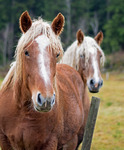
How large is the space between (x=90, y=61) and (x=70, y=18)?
3537 cm

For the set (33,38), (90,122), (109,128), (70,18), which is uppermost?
(70,18)

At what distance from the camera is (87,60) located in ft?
17.0

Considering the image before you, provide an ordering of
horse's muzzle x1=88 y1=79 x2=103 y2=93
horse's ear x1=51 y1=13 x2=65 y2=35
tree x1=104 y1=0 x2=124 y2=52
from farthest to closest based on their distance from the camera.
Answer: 1. tree x1=104 y1=0 x2=124 y2=52
2. horse's muzzle x1=88 y1=79 x2=103 y2=93
3. horse's ear x1=51 y1=13 x2=65 y2=35

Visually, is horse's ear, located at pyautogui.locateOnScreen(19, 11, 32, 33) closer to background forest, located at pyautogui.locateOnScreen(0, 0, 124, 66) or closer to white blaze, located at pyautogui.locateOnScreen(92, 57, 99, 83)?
white blaze, located at pyautogui.locateOnScreen(92, 57, 99, 83)

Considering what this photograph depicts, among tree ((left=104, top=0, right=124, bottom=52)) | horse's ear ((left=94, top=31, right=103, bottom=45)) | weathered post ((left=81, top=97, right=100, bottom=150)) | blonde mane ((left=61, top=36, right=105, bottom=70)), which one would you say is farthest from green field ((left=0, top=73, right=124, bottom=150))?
tree ((left=104, top=0, right=124, bottom=52))

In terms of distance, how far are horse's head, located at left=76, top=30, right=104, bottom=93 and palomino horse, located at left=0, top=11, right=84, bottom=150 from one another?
1532 millimetres

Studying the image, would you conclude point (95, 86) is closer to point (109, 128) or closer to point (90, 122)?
point (90, 122)

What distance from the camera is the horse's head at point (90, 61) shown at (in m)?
4.95

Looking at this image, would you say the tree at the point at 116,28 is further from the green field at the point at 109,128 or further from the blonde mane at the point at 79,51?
the blonde mane at the point at 79,51

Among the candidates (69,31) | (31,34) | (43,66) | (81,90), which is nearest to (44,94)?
(43,66)

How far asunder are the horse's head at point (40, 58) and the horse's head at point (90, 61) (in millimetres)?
2063

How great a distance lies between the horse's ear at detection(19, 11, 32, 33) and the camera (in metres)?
2.89

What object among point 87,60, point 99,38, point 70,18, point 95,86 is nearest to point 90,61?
point 87,60

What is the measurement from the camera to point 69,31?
3788 centimetres
